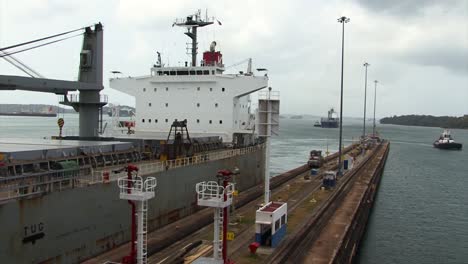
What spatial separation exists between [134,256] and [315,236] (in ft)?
32.3

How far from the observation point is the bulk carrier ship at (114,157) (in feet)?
45.2

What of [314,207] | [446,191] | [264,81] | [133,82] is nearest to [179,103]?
[133,82]

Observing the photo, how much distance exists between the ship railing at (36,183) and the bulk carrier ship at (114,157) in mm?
45

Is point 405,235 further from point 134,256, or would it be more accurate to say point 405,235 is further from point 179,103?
point 134,256

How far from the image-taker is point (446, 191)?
4716 cm

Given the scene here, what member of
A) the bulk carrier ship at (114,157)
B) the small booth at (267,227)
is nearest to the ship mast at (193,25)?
the bulk carrier ship at (114,157)

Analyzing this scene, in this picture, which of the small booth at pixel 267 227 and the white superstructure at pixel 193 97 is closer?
the small booth at pixel 267 227

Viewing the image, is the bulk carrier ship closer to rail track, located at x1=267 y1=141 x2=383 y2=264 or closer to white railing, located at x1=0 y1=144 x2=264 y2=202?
white railing, located at x1=0 y1=144 x2=264 y2=202

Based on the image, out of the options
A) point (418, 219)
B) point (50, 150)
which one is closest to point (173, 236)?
point (50, 150)

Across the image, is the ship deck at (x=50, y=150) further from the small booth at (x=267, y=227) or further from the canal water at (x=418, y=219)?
the canal water at (x=418, y=219)

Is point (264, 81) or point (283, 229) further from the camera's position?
point (264, 81)

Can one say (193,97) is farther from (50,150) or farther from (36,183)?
(36,183)

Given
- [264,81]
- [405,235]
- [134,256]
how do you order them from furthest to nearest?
[264,81], [405,235], [134,256]

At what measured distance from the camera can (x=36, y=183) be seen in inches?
555
